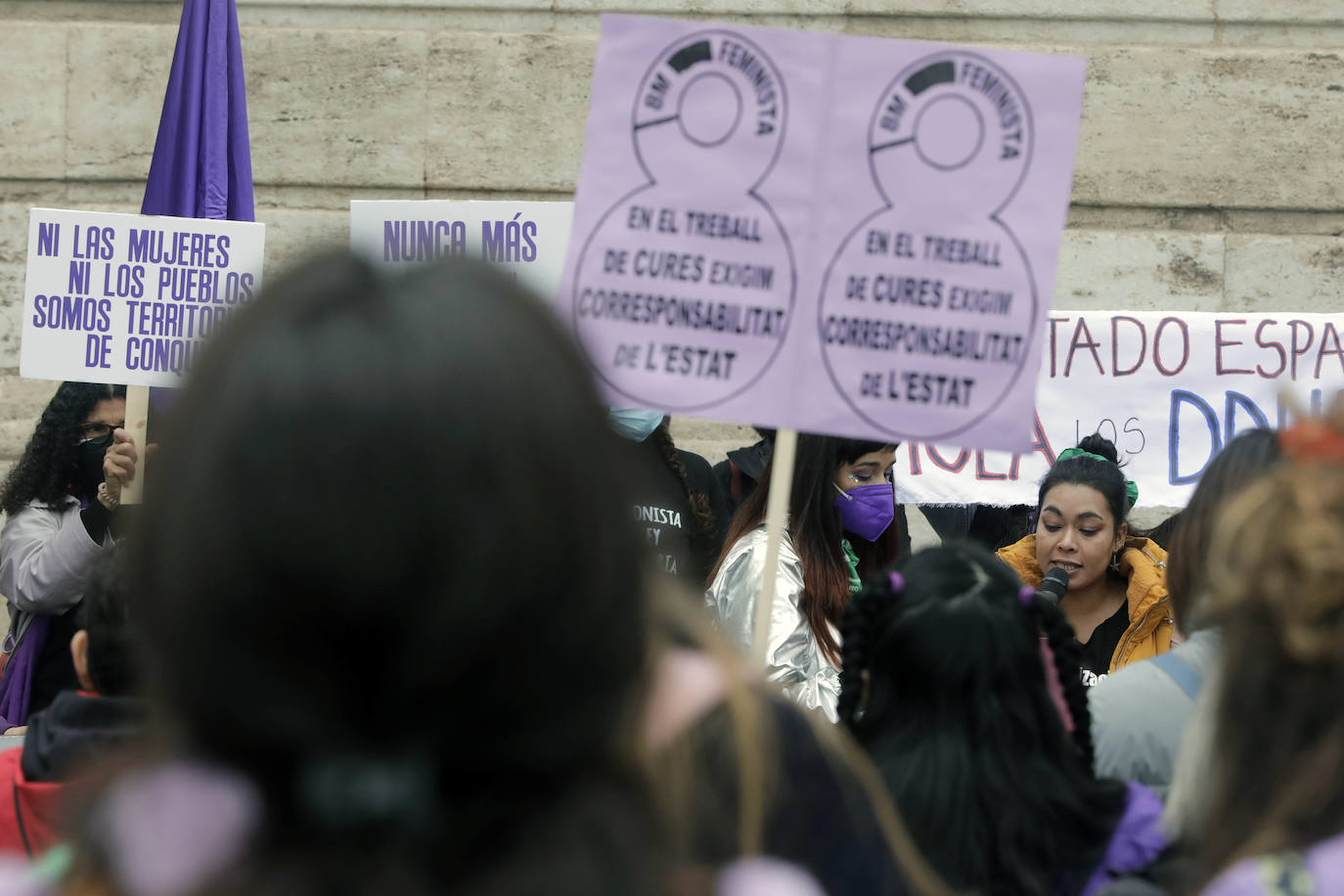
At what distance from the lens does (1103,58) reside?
22.7 feet

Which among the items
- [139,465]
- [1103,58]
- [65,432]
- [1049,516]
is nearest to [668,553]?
[1049,516]

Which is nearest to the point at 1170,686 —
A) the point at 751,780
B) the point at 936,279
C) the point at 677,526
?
the point at 936,279

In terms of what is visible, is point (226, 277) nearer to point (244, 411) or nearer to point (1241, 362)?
point (1241, 362)

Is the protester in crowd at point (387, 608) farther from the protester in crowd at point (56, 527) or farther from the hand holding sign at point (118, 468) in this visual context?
the hand holding sign at point (118, 468)

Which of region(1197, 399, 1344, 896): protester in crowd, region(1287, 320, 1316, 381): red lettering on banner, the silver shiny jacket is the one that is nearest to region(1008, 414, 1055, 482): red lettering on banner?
region(1287, 320, 1316, 381): red lettering on banner

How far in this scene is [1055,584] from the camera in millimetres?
4145

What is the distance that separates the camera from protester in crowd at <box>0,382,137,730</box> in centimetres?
417

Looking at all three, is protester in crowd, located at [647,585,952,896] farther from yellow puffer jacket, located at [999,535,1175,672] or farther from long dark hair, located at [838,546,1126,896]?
yellow puffer jacket, located at [999,535,1175,672]

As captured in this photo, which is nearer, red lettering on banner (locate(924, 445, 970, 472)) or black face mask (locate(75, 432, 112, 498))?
black face mask (locate(75, 432, 112, 498))

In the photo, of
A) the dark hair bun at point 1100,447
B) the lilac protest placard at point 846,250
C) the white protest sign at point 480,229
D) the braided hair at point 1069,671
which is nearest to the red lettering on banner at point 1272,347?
the dark hair bun at point 1100,447

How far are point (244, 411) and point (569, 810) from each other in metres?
0.29

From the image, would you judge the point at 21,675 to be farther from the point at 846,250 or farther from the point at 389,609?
the point at 389,609

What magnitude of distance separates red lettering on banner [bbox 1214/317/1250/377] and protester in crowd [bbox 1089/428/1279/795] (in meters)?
3.16

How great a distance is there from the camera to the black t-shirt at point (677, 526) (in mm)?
4270
